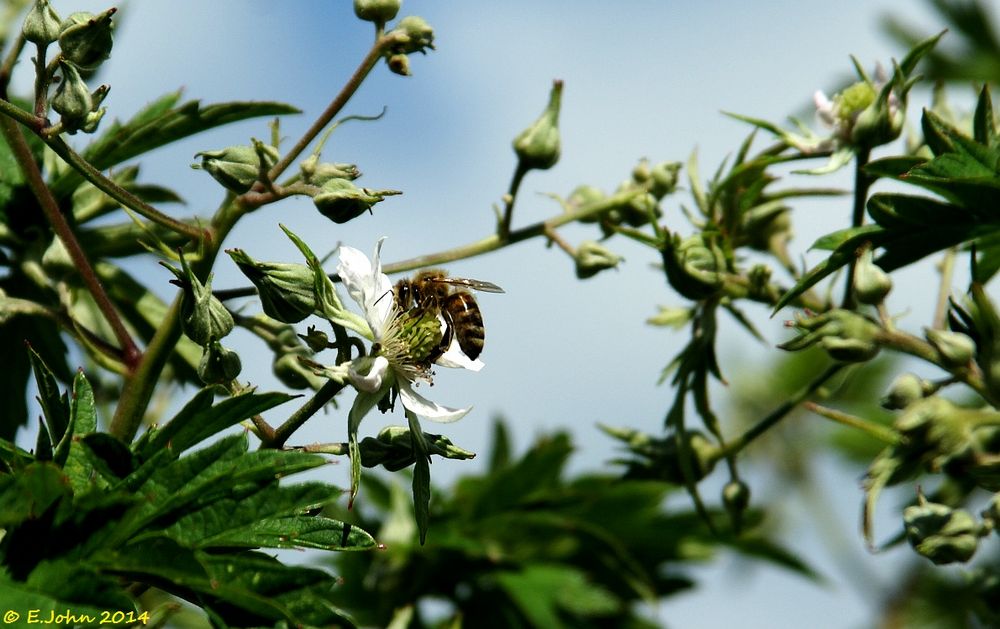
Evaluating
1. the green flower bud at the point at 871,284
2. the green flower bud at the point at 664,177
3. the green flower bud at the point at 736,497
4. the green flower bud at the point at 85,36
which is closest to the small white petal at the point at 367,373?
the green flower bud at the point at 85,36

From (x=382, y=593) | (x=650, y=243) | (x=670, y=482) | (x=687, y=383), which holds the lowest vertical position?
(x=382, y=593)

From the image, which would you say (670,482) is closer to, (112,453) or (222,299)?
(222,299)

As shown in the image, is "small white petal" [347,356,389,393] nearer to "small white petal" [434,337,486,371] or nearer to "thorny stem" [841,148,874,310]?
"small white petal" [434,337,486,371]

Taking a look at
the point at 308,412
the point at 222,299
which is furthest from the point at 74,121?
the point at 308,412

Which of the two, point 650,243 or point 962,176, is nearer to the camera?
point 962,176

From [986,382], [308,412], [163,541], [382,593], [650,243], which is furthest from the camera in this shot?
[382,593]

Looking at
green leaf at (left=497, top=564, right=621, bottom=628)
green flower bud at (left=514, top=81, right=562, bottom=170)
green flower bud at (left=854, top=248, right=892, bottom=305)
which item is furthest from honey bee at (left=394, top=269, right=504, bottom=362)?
green leaf at (left=497, top=564, right=621, bottom=628)

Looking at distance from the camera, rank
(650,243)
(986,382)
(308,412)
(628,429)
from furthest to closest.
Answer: (628,429), (650,243), (986,382), (308,412)
